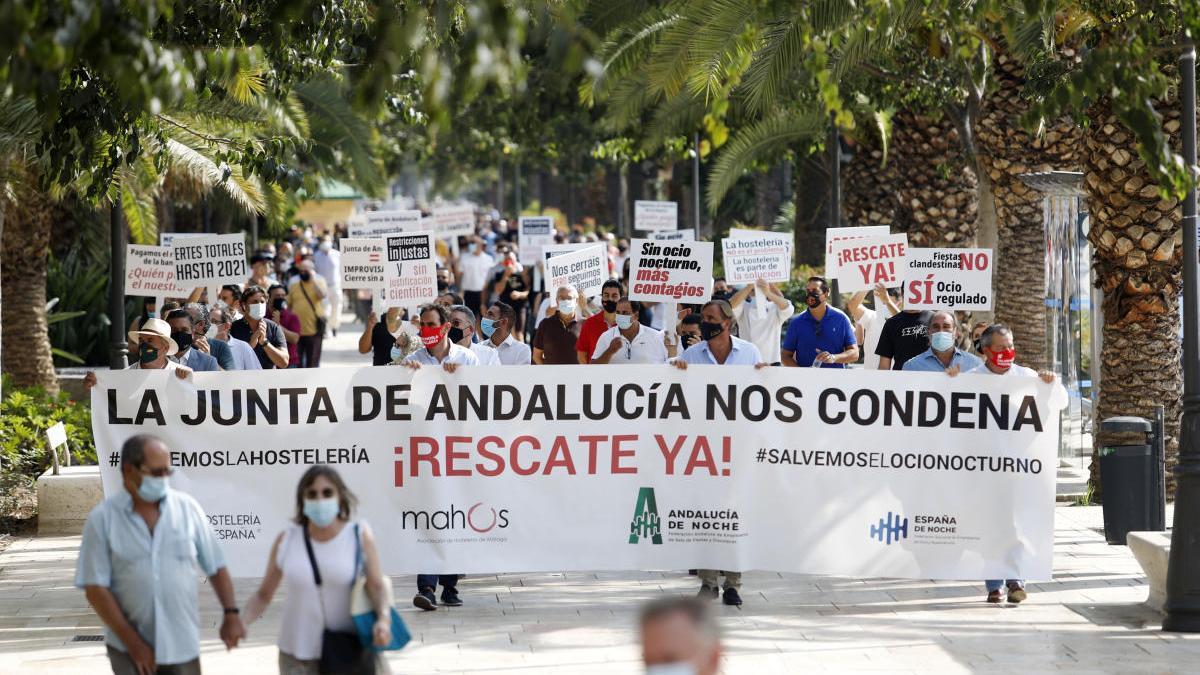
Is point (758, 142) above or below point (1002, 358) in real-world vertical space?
above

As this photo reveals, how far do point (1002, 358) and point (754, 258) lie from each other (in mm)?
5354

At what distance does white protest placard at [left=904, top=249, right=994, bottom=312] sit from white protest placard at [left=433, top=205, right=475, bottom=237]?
16605 mm

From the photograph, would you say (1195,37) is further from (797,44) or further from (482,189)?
(482,189)

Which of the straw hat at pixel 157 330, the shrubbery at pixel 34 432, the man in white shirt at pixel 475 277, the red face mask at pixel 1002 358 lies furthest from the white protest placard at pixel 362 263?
the man in white shirt at pixel 475 277

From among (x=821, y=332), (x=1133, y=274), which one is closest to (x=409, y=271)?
(x=821, y=332)

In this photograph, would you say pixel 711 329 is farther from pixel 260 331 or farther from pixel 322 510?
pixel 260 331

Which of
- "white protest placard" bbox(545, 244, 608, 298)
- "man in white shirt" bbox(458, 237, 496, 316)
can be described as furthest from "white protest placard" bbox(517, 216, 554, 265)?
"white protest placard" bbox(545, 244, 608, 298)

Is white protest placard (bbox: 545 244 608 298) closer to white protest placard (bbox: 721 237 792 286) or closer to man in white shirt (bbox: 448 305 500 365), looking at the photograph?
white protest placard (bbox: 721 237 792 286)

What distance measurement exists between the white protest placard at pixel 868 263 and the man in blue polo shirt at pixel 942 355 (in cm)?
316

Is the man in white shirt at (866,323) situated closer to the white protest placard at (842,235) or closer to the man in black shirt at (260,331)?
the white protest placard at (842,235)

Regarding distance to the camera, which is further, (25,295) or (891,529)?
(25,295)

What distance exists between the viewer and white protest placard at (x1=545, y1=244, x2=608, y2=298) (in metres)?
15.6

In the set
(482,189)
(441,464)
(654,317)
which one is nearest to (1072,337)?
(654,317)

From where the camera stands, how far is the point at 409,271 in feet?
44.6
